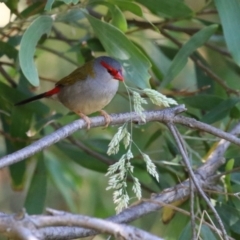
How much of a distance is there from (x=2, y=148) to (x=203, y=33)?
1695mm

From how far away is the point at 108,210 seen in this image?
4344 mm

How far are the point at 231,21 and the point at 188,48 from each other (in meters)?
0.33

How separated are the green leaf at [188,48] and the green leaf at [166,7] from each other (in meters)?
0.13

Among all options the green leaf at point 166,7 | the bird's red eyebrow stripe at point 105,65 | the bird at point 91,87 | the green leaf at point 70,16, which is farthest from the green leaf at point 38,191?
the green leaf at point 166,7

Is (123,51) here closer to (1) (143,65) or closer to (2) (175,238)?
(1) (143,65)

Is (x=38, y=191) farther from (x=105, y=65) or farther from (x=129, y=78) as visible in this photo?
(x=129, y=78)

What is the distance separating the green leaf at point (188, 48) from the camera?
311 cm

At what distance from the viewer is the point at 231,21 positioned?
2.83 meters

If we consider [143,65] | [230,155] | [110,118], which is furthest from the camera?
[230,155]

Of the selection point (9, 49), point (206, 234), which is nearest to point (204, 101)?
point (206, 234)

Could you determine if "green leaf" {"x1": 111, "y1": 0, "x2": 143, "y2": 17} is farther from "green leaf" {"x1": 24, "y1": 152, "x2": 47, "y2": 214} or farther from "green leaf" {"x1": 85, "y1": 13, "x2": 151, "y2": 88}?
"green leaf" {"x1": 24, "y1": 152, "x2": 47, "y2": 214}

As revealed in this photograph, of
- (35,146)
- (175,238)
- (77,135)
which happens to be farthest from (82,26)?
(35,146)

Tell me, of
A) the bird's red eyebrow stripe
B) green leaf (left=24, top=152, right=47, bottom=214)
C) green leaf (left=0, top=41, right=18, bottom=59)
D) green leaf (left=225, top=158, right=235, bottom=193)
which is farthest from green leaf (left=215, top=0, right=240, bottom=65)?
green leaf (left=24, top=152, right=47, bottom=214)

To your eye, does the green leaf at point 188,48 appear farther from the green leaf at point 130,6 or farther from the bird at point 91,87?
the green leaf at point 130,6
